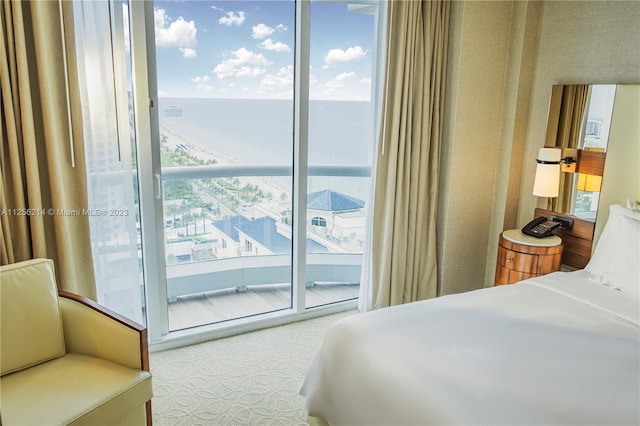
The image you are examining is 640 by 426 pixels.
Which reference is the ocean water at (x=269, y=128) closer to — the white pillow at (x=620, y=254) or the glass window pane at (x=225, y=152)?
the glass window pane at (x=225, y=152)

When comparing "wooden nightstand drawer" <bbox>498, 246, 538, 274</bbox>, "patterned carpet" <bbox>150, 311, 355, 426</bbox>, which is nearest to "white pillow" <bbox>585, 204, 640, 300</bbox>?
"wooden nightstand drawer" <bbox>498, 246, 538, 274</bbox>

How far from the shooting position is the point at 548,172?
3410mm

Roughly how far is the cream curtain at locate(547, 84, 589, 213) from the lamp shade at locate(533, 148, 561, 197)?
0.09 metres

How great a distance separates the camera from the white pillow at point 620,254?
266 centimetres

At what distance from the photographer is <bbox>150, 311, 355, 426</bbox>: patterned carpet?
2689 millimetres

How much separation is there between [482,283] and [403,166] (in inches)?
49.1

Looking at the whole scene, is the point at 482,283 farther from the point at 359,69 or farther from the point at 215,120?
the point at 215,120

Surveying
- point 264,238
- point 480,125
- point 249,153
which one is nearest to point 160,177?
point 249,153

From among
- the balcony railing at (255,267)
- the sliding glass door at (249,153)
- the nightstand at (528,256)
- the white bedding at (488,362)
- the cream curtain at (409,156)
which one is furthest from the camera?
the balcony railing at (255,267)

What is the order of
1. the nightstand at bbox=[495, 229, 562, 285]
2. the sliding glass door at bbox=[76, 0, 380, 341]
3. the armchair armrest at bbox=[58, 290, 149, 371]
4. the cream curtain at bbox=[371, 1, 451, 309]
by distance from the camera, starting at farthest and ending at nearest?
the cream curtain at bbox=[371, 1, 451, 309] < the nightstand at bbox=[495, 229, 562, 285] < the sliding glass door at bbox=[76, 0, 380, 341] < the armchair armrest at bbox=[58, 290, 149, 371]

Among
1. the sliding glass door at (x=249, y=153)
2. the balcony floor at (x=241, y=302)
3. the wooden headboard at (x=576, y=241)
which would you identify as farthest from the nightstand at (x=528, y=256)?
the balcony floor at (x=241, y=302)

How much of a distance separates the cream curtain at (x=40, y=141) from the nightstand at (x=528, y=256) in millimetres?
2665

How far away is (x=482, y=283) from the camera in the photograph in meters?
4.14

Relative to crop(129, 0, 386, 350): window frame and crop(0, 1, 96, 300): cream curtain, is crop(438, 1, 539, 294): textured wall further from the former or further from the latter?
crop(0, 1, 96, 300): cream curtain
